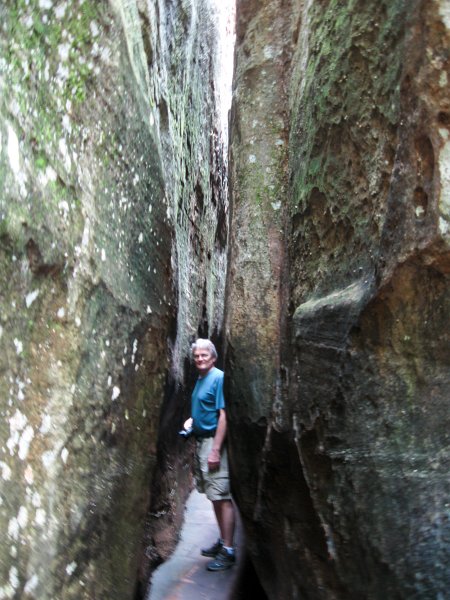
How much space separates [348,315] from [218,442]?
1.91 m

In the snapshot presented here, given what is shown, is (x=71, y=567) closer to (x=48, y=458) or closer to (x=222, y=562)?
(x=48, y=458)

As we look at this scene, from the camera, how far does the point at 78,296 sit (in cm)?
293

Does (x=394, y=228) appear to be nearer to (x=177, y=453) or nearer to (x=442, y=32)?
(x=442, y=32)

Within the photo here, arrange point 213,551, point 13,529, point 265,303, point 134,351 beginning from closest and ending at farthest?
point 13,529 < point 134,351 < point 265,303 < point 213,551

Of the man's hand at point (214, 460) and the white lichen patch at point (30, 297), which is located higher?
the white lichen patch at point (30, 297)

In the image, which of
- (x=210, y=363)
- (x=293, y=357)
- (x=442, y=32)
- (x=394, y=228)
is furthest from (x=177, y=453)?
(x=442, y=32)

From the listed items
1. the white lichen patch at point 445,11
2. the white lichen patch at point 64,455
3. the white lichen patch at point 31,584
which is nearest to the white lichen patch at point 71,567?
the white lichen patch at point 31,584

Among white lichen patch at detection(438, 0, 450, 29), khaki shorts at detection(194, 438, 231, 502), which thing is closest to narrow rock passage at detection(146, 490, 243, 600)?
khaki shorts at detection(194, 438, 231, 502)

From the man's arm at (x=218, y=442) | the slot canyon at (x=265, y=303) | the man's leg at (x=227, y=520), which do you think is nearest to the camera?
the slot canyon at (x=265, y=303)

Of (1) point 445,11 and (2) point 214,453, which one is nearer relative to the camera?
(1) point 445,11

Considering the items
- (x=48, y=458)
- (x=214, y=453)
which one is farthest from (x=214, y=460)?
(x=48, y=458)

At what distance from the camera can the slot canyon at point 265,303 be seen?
2.53 m

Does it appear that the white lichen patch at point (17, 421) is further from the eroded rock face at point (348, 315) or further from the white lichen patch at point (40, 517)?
the eroded rock face at point (348, 315)

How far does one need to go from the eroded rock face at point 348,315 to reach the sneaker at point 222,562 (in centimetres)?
54
